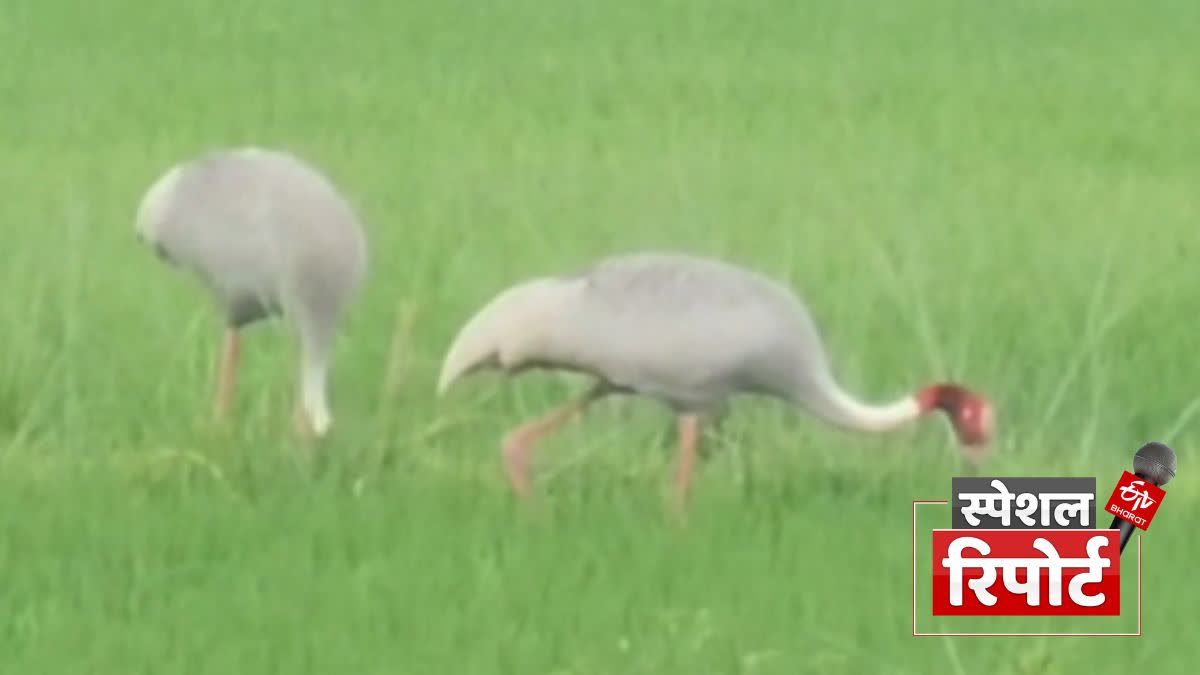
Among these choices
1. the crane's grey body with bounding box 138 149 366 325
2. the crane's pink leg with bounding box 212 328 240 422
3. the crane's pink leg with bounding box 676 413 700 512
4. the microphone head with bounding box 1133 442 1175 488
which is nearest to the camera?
the microphone head with bounding box 1133 442 1175 488

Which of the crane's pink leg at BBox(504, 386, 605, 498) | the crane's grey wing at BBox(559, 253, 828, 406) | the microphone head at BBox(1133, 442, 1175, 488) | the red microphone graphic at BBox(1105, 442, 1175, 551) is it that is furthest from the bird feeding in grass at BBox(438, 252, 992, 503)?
the microphone head at BBox(1133, 442, 1175, 488)

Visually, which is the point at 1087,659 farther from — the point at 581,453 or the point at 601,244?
the point at 601,244

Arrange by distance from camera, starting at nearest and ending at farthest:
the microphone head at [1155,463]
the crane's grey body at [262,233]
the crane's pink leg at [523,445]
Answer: the microphone head at [1155,463] < the crane's pink leg at [523,445] < the crane's grey body at [262,233]

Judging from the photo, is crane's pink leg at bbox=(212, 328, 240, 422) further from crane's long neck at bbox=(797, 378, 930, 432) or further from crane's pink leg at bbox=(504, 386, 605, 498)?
crane's long neck at bbox=(797, 378, 930, 432)

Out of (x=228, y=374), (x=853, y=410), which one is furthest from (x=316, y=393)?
(x=853, y=410)

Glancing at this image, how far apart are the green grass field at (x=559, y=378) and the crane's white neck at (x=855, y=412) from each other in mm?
255

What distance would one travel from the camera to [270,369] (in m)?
5.46

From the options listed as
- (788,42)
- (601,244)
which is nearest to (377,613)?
(601,244)

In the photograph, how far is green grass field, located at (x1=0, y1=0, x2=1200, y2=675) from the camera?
12.6ft

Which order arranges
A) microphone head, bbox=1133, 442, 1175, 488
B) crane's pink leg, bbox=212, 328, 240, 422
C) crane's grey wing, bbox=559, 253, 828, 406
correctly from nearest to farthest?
microphone head, bbox=1133, 442, 1175, 488
crane's grey wing, bbox=559, 253, 828, 406
crane's pink leg, bbox=212, 328, 240, 422

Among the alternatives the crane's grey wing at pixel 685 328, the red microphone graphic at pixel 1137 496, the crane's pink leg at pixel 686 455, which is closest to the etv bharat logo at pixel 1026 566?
the red microphone graphic at pixel 1137 496

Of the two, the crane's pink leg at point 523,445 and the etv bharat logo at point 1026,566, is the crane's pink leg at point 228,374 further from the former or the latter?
the etv bharat logo at point 1026,566

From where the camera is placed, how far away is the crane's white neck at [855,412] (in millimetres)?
4148

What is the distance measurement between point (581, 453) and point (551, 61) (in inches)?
334
